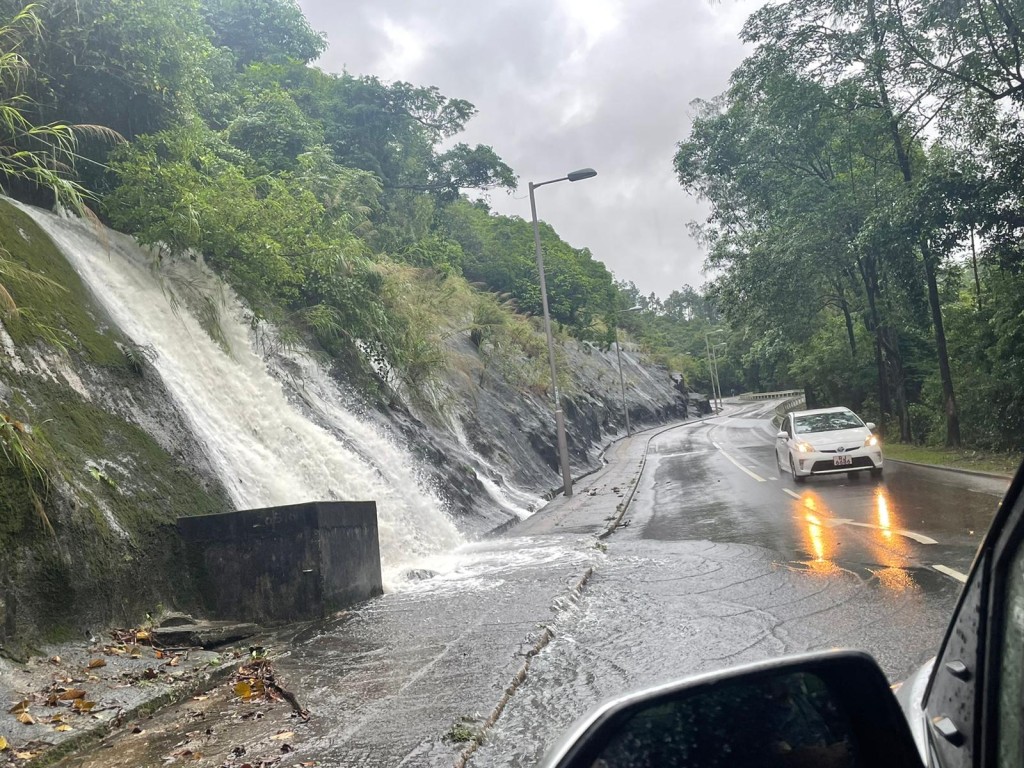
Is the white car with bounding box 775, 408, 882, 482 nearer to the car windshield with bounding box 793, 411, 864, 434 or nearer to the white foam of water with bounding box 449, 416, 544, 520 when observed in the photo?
the car windshield with bounding box 793, 411, 864, 434

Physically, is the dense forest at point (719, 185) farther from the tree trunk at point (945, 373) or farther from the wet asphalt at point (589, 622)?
the wet asphalt at point (589, 622)

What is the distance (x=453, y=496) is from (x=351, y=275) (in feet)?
18.3

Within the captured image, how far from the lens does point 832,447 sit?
1791 centimetres

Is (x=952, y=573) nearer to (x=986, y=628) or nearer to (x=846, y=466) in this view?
(x=986, y=628)

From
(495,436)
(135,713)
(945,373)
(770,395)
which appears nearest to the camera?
(135,713)

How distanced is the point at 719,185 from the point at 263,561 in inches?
1154

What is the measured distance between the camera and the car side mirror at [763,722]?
131cm

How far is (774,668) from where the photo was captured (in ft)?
4.54

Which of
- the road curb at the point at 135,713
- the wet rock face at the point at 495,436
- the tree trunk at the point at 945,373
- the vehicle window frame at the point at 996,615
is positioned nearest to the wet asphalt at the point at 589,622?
the road curb at the point at 135,713

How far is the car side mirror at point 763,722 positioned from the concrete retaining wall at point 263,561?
759cm

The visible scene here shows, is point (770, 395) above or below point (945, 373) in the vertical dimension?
above

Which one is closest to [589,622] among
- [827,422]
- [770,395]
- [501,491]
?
[827,422]

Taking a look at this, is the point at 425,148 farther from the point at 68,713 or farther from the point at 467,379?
the point at 68,713

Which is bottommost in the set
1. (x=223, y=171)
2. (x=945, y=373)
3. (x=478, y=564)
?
(x=478, y=564)
